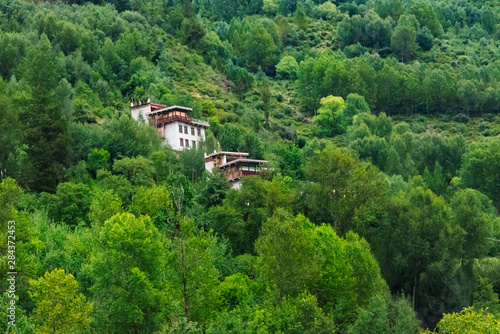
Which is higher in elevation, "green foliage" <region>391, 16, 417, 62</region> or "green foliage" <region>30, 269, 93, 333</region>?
"green foliage" <region>391, 16, 417, 62</region>

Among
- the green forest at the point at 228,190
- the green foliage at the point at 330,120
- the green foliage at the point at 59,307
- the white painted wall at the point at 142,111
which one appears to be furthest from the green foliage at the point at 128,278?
the green foliage at the point at 330,120

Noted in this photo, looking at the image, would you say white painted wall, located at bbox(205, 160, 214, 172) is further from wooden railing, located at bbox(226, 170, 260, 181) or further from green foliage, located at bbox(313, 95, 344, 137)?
green foliage, located at bbox(313, 95, 344, 137)

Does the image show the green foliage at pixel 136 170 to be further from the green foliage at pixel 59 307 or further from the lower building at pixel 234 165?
the green foliage at pixel 59 307

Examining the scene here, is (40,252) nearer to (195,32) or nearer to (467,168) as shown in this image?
(467,168)

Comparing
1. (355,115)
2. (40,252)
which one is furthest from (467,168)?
(40,252)

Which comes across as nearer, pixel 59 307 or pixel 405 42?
pixel 59 307

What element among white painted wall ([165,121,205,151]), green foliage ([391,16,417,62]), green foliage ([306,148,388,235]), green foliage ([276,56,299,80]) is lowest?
green foliage ([306,148,388,235])

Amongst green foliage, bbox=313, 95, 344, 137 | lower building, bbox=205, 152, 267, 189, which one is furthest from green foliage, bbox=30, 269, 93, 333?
green foliage, bbox=313, 95, 344, 137

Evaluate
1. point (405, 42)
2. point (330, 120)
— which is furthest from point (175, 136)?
point (405, 42)

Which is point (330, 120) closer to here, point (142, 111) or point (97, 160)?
point (142, 111)
